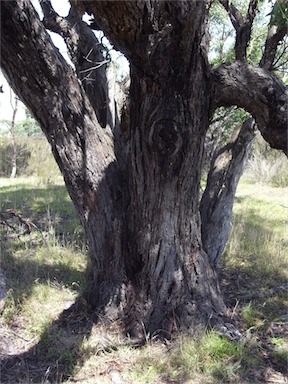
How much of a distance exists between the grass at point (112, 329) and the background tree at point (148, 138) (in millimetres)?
260

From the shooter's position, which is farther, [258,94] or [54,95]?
[54,95]

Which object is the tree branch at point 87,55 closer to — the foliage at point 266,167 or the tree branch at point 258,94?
the tree branch at point 258,94

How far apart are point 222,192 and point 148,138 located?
143 centimetres

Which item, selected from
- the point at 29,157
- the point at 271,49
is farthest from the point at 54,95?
the point at 29,157

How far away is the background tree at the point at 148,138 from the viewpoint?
3.04m

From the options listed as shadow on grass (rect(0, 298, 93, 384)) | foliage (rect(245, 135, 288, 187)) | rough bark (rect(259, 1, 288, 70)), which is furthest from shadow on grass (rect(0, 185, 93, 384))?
foliage (rect(245, 135, 288, 187))

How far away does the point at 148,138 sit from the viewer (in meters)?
3.38

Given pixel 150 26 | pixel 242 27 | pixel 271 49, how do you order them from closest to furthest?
pixel 150 26, pixel 242 27, pixel 271 49

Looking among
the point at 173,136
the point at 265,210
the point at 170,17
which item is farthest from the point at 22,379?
the point at 265,210

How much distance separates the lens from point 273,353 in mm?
3422

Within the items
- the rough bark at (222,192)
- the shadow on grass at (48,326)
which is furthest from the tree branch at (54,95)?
the rough bark at (222,192)

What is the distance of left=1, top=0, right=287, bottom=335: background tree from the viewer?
3.04m

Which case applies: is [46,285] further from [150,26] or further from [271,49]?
[271,49]

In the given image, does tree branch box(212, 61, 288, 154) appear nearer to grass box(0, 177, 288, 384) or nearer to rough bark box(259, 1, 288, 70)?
rough bark box(259, 1, 288, 70)
